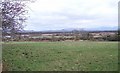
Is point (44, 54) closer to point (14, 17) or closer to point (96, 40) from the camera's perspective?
point (14, 17)

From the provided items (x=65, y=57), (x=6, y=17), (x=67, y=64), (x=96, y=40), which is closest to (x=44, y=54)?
(x=65, y=57)

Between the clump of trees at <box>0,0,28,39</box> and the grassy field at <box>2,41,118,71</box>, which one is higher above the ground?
the clump of trees at <box>0,0,28,39</box>

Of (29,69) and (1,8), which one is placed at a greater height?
(1,8)

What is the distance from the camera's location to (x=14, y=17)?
1077cm

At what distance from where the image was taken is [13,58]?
38.9 ft

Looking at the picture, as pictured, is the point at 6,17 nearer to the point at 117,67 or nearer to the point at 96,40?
the point at 117,67

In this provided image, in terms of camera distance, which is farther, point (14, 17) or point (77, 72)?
point (14, 17)

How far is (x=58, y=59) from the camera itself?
38.5ft

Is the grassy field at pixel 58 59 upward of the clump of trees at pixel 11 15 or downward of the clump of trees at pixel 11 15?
downward

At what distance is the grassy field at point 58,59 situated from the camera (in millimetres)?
10469

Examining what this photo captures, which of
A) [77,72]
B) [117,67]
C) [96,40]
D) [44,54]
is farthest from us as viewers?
[96,40]

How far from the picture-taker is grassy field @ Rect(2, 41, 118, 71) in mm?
10469

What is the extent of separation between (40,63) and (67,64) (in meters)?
1.10

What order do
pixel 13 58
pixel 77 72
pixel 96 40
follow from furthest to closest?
pixel 96 40 → pixel 13 58 → pixel 77 72
